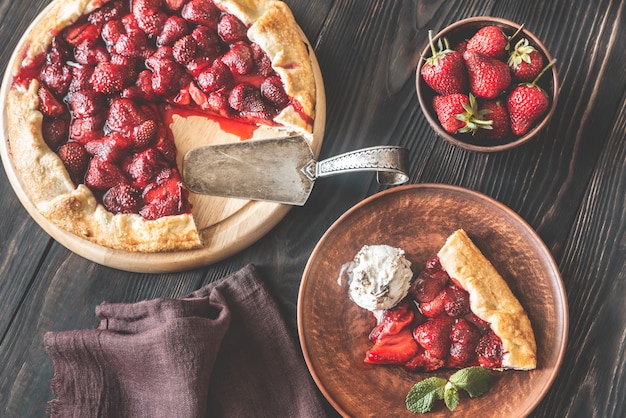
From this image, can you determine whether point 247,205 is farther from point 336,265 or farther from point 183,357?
point 183,357

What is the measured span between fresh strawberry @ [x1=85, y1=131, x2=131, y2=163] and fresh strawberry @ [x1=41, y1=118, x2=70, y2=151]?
12 centimetres

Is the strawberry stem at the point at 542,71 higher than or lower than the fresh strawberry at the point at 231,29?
lower

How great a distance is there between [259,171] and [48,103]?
37.9 inches

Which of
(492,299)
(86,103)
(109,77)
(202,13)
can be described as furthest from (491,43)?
(86,103)

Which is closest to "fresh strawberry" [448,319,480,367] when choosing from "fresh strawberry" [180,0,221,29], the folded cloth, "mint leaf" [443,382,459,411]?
"mint leaf" [443,382,459,411]

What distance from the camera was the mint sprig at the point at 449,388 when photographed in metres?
2.67

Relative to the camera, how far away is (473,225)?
2.85m

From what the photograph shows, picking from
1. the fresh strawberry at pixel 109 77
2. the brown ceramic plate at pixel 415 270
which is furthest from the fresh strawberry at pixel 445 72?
the fresh strawberry at pixel 109 77

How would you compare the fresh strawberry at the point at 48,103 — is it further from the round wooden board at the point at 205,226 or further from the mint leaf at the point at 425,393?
the mint leaf at the point at 425,393

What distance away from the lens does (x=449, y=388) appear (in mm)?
2684

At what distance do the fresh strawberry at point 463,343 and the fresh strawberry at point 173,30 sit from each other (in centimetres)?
172

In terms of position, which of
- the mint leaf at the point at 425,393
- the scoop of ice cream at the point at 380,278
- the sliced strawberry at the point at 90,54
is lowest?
the mint leaf at the point at 425,393

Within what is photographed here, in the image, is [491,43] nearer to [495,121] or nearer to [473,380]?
[495,121]

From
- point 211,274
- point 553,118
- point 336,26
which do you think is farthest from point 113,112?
point 553,118
